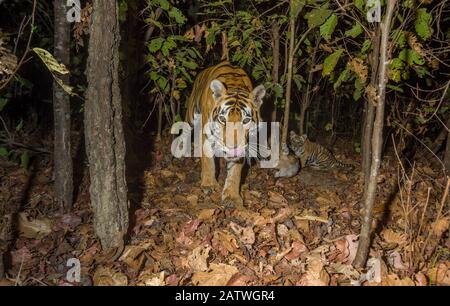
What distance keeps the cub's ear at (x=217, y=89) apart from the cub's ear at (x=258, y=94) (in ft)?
1.17

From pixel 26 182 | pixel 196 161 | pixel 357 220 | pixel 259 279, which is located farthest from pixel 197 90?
pixel 259 279

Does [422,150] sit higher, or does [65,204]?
[422,150]

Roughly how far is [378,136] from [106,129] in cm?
192

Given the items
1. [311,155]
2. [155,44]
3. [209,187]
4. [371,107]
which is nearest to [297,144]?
[311,155]

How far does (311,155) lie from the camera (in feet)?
19.5

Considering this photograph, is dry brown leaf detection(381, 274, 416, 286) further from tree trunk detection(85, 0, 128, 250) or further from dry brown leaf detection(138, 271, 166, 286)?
tree trunk detection(85, 0, 128, 250)

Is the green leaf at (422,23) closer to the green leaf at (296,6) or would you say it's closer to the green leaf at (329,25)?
the green leaf at (329,25)

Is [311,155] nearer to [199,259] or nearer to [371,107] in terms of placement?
[371,107]

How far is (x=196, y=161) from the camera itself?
5559 millimetres

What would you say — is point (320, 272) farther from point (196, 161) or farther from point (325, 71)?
point (196, 161)

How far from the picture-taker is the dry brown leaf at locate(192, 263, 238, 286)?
2.82 metres

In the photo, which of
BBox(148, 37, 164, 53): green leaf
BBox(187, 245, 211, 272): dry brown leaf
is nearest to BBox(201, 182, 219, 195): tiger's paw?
BBox(187, 245, 211, 272): dry brown leaf

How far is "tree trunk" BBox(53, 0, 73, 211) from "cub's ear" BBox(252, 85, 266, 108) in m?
2.05
